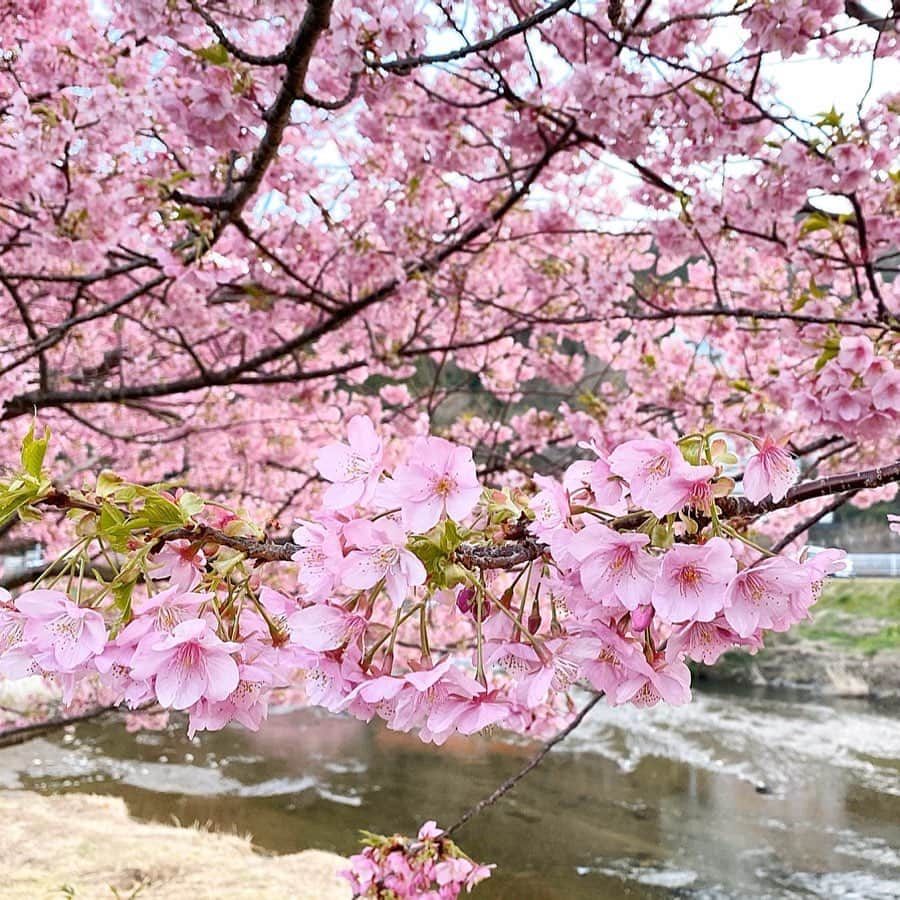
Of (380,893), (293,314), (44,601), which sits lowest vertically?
(380,893)

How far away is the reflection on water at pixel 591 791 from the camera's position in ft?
18.7

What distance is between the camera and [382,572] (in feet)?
2.20

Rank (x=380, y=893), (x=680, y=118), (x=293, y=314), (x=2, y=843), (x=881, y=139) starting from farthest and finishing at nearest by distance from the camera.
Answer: (x=2, y=843) < (x=293, y=314) < (x=680, y=118) < (x=881, y=139) < (x=380, y=893)

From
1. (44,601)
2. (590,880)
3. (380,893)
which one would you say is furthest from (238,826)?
(44,601)

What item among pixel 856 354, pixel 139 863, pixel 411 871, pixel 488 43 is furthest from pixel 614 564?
pixel 139 863

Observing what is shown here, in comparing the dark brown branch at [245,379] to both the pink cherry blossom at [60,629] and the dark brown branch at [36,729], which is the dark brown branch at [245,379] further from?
the pink cherry blossom at [60,629]

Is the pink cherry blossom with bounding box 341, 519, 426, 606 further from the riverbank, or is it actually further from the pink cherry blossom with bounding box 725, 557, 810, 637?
the riverbank

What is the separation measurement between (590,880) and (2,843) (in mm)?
3968

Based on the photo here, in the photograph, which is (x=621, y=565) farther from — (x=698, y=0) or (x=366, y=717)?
(x=698, y=0)

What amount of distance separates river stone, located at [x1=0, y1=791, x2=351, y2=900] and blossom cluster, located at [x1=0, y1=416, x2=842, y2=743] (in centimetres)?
427

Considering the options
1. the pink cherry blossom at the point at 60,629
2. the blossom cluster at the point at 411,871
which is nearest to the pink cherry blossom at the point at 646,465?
the pink cherry blossom at the point at 60,629

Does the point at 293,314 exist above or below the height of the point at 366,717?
above

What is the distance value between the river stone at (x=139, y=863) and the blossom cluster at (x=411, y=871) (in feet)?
9.51

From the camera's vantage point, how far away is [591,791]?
24.6 ft
